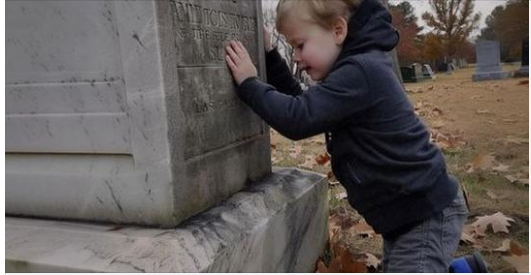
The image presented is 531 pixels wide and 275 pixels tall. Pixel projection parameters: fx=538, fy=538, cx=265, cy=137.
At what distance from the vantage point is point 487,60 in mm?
16984

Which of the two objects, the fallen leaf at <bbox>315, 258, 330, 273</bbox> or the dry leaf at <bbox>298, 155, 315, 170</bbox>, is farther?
the dry leaf at <bbox>298, 155, 315, 170</bbox>

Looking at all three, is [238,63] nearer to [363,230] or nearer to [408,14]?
[363,230]

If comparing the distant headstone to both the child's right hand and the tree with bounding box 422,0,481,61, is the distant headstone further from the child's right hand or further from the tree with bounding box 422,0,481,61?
the child's right hand

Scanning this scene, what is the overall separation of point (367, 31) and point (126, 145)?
2.74ft

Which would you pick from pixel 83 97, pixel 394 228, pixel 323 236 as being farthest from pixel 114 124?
pixel 323 236

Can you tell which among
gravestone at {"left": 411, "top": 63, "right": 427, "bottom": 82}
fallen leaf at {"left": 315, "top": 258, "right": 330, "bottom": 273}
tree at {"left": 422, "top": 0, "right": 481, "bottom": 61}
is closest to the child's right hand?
fallen leaf at {"left": 315, "top": 258, "right": 330, "bottom": 273}

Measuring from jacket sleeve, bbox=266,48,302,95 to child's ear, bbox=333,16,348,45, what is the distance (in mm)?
446

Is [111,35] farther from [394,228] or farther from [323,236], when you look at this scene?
[323,236]

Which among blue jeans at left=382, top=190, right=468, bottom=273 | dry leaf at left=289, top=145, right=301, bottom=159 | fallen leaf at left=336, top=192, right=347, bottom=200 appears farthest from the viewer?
dry leaf at left=289, top=145, right=301, bottom=159

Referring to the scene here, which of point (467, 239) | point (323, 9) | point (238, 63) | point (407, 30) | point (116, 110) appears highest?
point (407, 30)

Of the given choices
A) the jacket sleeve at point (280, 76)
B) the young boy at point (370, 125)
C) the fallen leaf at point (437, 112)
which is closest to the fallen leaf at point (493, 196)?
the young boy at point (370, 125)

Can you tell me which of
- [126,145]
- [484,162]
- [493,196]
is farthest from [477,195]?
[126,145]

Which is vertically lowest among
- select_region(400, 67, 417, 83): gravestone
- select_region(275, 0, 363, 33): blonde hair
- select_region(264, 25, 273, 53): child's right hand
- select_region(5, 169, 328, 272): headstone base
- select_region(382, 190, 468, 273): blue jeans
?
select_region(400, 67, 417, 83): gravestone

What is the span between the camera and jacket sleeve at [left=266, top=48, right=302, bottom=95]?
218 centimetres
